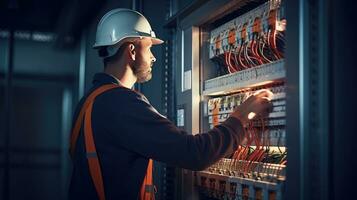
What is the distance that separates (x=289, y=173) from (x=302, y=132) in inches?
5.2

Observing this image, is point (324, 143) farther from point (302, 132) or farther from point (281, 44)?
point (281, 44)

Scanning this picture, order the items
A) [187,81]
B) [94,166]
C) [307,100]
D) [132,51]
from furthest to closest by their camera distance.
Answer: [187,81], [132,51], [94,166], [307,100]

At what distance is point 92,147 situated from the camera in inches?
65.1

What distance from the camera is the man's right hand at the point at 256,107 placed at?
1.50 meters

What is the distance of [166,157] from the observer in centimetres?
155

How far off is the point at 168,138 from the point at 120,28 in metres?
0.56

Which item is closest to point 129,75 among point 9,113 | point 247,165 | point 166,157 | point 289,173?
point 166,157

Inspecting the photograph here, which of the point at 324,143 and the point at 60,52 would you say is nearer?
the point at 324,143

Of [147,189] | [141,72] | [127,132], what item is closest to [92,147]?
[127,132]

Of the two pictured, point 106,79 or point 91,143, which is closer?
point 91,143

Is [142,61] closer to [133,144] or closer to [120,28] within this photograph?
[120,28]

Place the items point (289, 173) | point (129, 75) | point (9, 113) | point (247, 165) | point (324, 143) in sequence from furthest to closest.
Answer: point (9, 113)
point (129, 75)
point (247, 165)
point (289, 173)
point (324, 143)

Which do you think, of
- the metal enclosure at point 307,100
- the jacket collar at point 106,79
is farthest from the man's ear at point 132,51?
the metal enclosure at point 307,100

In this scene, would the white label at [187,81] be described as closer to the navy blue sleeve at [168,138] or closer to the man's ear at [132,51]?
the man's ear at [132,51]
